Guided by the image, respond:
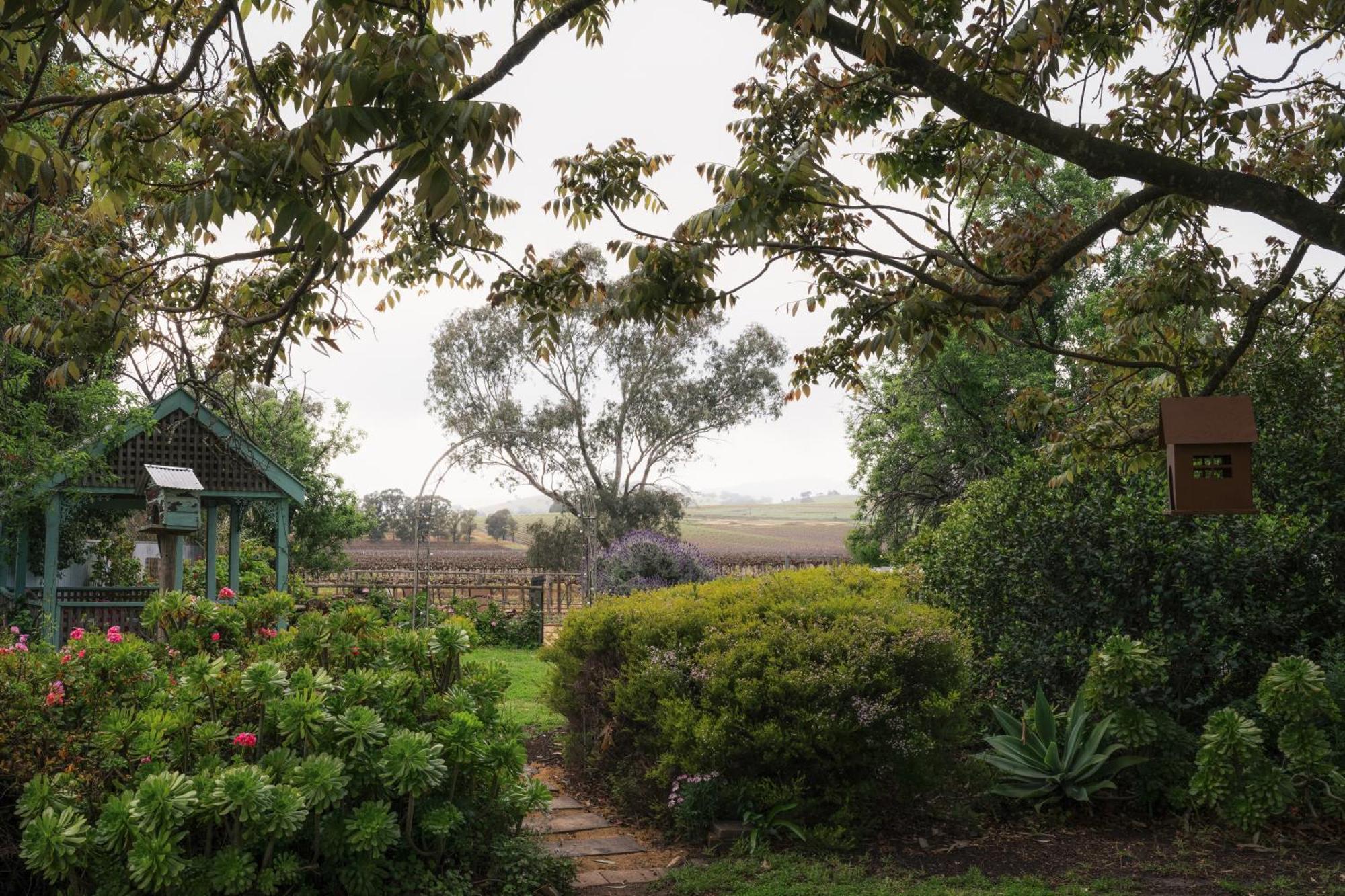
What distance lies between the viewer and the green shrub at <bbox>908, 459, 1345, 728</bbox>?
21.0ft

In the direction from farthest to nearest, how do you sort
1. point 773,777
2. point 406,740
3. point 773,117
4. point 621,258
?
point 773,117 < point 773,777 < point 621,258 < point 406,740

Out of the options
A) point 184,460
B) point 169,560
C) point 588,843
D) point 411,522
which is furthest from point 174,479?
point 411,522

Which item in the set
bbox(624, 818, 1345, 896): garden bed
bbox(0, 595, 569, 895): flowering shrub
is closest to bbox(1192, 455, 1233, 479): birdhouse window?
bbox(624, 818, 1345, 896): garden bed

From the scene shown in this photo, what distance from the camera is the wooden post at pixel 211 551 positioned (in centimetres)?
1332

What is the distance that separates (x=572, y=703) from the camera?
7.50 m

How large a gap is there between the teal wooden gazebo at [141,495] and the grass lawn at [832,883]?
7.18 m

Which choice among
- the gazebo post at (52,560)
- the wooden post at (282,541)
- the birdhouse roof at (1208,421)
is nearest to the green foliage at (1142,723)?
the birdhouse roof at (1208,421)

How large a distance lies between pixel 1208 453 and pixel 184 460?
41.2 ft

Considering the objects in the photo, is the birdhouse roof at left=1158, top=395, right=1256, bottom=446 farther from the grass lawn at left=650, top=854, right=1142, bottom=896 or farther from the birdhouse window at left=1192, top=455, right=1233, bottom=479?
the grass lawn at left=650, top=854, right=1142, bottom=896

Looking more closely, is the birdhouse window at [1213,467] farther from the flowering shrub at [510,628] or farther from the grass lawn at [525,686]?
the flowering shrub at [510,628]

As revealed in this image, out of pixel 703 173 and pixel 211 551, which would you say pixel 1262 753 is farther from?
pixel 211 551

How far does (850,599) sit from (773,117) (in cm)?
319

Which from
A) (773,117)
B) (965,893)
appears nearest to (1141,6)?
(773,117)

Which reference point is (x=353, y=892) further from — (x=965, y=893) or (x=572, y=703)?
(x=572, y=703)
